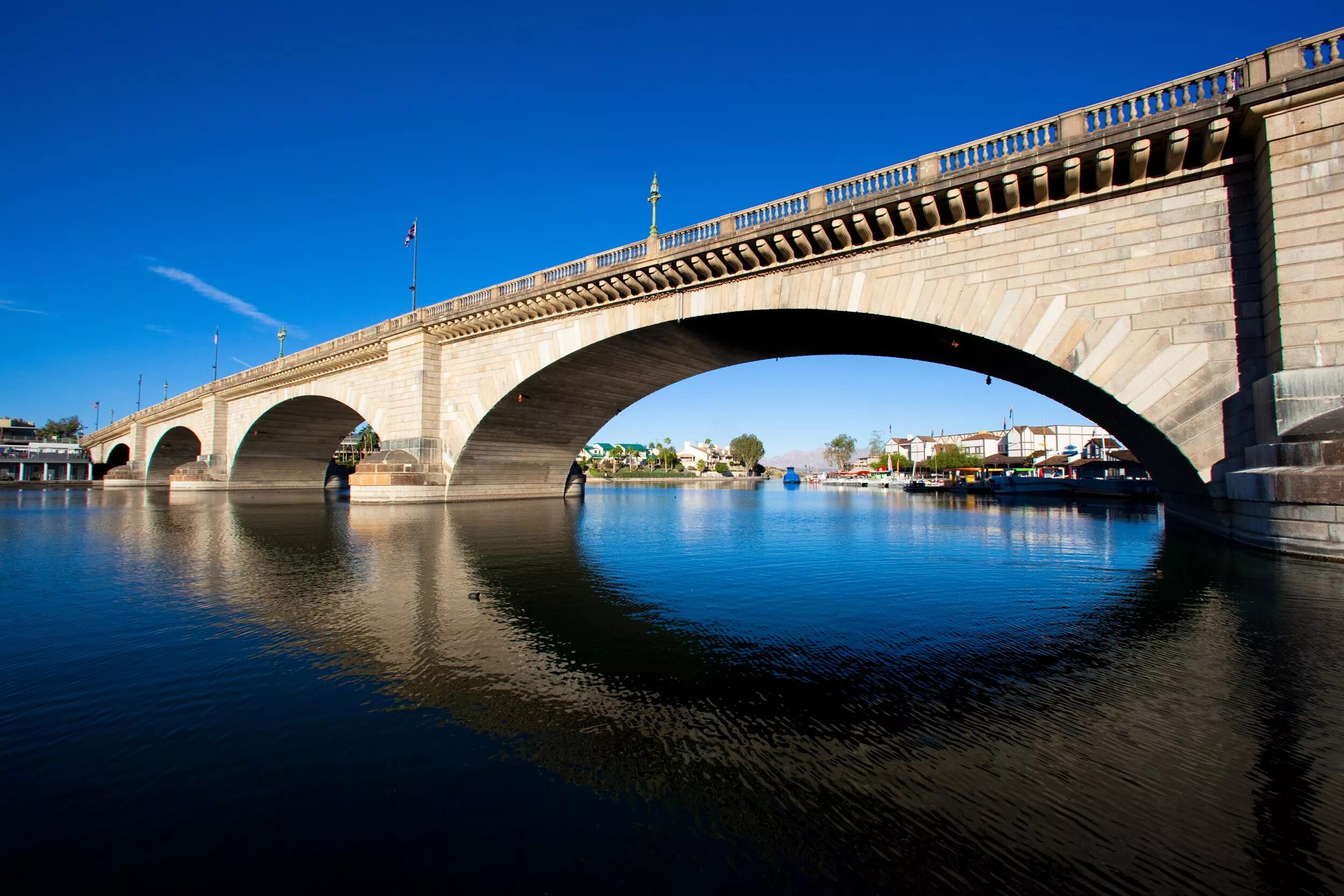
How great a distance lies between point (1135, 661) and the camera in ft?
19.2

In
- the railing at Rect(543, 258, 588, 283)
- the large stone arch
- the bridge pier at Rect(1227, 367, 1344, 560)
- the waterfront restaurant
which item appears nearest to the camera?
the bridge pier at Rect(1227, 367, 1344, 560)

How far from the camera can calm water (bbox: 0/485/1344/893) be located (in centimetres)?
285

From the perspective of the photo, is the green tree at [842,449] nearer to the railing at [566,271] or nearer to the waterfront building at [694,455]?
the waterfront building at [694,455]

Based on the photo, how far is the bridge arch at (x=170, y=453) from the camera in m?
59.3

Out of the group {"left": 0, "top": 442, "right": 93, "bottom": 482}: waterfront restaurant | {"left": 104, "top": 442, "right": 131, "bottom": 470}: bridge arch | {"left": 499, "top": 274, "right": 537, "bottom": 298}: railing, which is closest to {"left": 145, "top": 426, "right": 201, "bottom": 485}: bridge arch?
{"left": 104, "top": 442, "right": 131, "bottom": 470}: bridge arch

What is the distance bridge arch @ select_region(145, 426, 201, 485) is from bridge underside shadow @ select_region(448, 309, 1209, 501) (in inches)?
1721

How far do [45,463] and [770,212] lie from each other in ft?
326

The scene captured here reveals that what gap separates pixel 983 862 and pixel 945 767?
97 cm

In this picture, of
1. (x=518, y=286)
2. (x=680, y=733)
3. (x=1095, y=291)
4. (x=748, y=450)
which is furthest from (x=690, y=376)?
(x=748, y=450)

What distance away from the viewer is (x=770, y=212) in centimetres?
1831

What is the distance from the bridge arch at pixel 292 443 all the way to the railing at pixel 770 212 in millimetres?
32609

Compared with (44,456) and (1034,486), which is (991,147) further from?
(44,456)

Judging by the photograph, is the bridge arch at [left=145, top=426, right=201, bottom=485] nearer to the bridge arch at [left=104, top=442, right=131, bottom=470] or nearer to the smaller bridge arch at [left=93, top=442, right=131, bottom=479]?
the smaller bridge arch at [left=93, top=442, right=131, bottom=479]

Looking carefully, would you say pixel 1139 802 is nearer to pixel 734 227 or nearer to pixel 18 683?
pixel 18 683
